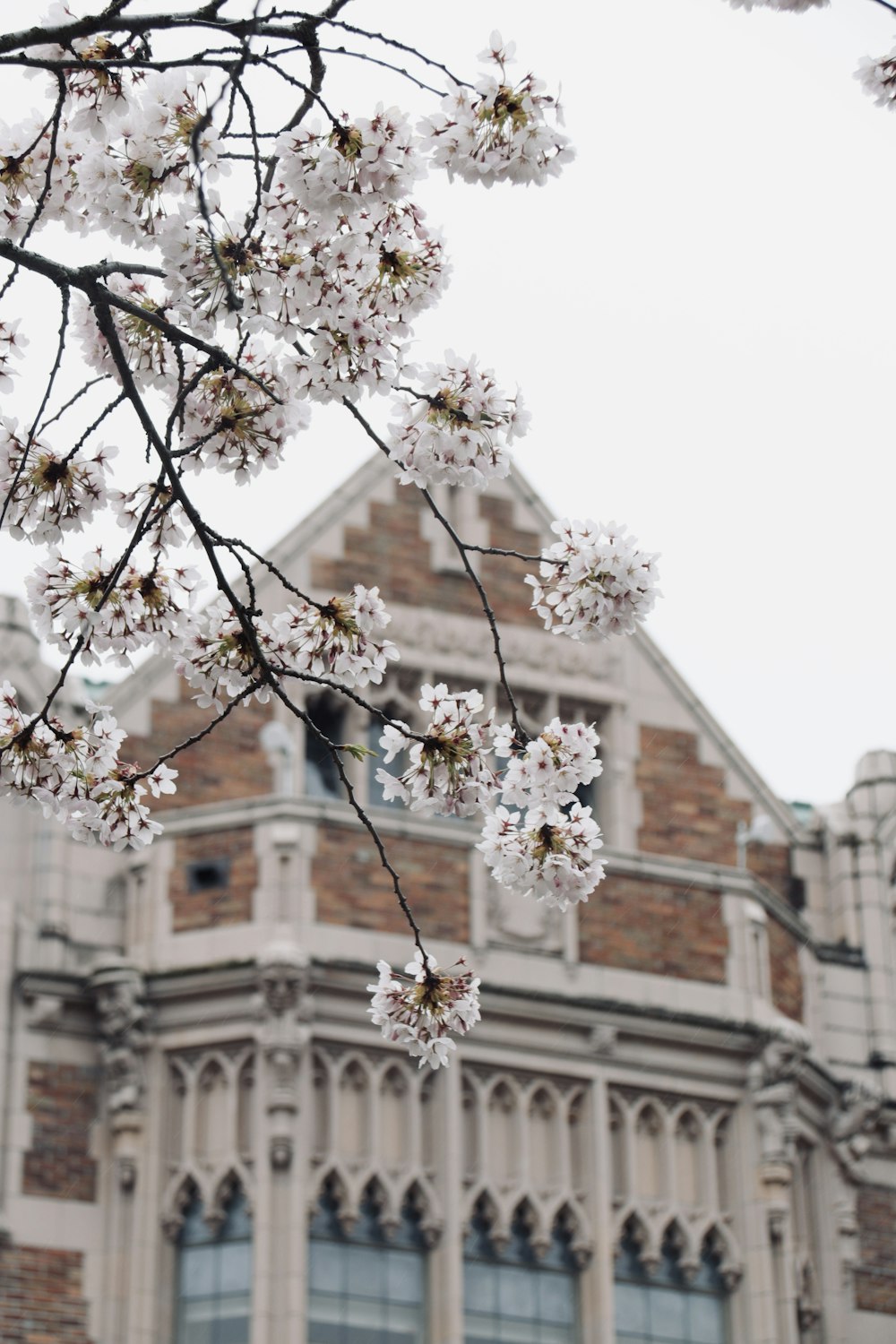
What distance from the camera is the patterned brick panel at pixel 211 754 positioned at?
1895 cm

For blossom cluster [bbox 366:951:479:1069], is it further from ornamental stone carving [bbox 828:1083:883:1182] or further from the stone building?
ornamental stone carving [bbox 828:1083:883:1182]

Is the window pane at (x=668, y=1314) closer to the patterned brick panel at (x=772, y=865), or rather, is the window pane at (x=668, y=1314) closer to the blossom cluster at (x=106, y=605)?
the patterned brick panel at (x=772, y=865)

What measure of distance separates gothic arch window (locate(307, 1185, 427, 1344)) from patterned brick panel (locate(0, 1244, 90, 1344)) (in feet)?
4.73

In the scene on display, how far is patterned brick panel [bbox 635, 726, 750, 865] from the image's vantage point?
66.1ft

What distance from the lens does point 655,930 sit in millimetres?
18906

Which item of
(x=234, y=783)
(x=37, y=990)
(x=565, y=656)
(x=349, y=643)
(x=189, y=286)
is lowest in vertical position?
(x=349, y=643)

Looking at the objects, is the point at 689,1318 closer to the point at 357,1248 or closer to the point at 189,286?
the point at 357,1248

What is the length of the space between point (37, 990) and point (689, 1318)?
4.64 meters

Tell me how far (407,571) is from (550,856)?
38.4 feet

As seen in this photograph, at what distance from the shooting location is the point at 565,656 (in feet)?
67.4

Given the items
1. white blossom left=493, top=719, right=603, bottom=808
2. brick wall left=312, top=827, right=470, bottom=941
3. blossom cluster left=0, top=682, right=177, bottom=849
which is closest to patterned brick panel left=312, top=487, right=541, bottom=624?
brick wall left=312, top=827, right=470, bottom=941

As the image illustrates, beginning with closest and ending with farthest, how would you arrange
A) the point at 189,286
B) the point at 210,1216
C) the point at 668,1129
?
the point at 189,286
the point at 210,1216
the point at 668,1129

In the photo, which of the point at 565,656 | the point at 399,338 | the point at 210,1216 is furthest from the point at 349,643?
the point at 565,656

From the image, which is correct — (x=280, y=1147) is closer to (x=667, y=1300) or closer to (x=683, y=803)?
(x=667, y=1300)
